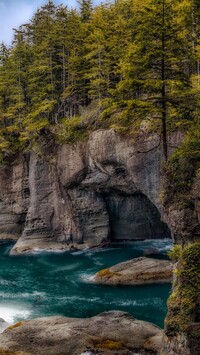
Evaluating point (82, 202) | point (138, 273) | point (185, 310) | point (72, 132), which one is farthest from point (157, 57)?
point (82, 202)

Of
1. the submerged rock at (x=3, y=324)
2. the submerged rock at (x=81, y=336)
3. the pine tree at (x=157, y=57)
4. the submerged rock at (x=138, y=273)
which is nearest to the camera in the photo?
the submerged rock at (x=81, y=336)

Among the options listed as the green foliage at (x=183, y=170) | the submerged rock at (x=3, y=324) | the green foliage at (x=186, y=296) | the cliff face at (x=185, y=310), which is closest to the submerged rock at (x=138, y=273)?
the submerged rock at (x=3, y=324)

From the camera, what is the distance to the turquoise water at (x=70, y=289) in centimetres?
2752

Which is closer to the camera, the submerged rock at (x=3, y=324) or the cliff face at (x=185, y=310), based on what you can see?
the cliff face at (x=185, y=310)

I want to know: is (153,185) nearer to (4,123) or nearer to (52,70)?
(52,70)

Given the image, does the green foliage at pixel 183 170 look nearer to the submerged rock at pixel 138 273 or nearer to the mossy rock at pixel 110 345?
the mossy rock at pixel 110 345

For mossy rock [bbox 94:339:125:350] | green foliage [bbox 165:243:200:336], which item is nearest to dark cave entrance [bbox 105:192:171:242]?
mossy rock [bbox 94:339:125:350]

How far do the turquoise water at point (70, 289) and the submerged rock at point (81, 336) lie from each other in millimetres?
3646

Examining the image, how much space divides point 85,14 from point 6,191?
2492 centimetres

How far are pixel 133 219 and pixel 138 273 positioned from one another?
13.6 meters

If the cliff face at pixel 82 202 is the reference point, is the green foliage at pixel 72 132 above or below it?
above

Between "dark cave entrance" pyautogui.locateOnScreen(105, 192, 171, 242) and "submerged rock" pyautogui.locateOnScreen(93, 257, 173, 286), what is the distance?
10.9m

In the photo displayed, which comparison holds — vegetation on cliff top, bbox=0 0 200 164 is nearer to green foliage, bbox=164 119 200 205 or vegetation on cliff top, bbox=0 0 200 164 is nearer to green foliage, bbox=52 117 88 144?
green foliage, bbox=52 117 88 144

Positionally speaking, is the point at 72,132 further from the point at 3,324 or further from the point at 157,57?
the point at 3,324
